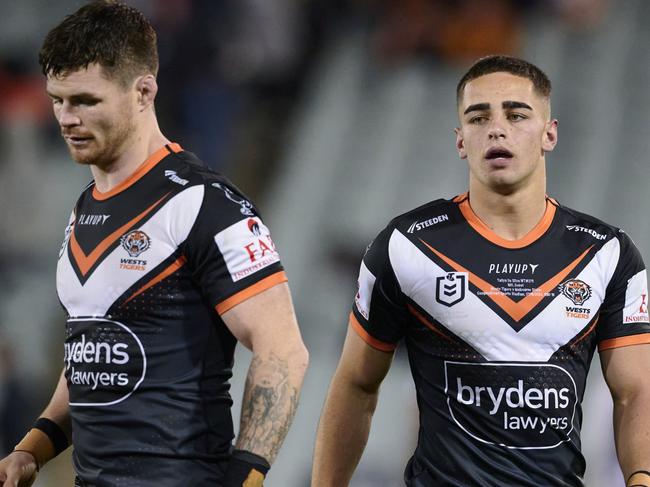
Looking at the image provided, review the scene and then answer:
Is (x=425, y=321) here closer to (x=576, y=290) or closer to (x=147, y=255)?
(x=576, y=290)

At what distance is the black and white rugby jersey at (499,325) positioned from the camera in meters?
3.35

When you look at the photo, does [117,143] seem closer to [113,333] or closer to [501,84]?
[113,333]

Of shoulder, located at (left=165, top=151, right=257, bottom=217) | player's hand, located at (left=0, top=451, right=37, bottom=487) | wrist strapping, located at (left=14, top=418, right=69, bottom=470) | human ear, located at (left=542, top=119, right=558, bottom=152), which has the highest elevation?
human ear, located at (left=542, top=119, right=558, bottom=152)

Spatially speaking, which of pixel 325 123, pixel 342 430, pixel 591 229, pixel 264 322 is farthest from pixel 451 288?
pixel 325 123

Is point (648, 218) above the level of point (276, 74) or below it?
below

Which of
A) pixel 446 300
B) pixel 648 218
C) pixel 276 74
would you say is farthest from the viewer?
pixel 276 74

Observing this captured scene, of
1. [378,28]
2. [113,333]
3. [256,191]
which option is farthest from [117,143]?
[378,28]

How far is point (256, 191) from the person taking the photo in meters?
9.70

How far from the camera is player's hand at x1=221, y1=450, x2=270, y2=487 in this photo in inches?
110

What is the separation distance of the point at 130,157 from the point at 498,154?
1073 mm

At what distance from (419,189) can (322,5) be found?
2055mm

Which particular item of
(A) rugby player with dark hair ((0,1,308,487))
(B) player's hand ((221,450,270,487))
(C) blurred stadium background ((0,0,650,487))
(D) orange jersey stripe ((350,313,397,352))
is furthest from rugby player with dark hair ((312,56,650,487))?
(C) blurred stadium background ((0,0,650,487))

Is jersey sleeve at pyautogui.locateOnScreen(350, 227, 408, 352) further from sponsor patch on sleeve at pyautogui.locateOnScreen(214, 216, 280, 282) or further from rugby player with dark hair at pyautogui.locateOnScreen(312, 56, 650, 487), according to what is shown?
sponsor patch on sleeve at pyautogui.locateOnScreen(214, 216, 280, 282)

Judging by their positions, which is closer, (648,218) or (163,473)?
(163,473)
